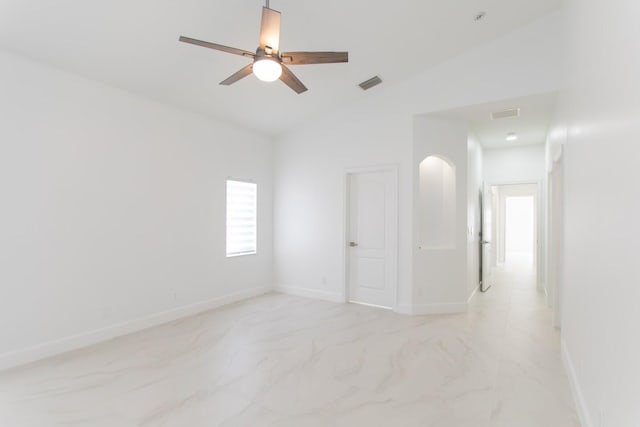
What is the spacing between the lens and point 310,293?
5719 millimetres

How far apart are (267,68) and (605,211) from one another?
2.39 m

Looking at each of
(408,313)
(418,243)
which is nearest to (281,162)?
(418,243)

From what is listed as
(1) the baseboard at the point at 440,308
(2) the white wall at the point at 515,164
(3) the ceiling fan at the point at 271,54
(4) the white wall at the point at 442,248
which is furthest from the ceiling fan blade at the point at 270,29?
(2) the white wall at the point at 515,164

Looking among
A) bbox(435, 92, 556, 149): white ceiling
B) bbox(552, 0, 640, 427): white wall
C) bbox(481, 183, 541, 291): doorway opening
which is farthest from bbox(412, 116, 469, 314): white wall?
bbox(552, 0, 640, 427): white wall

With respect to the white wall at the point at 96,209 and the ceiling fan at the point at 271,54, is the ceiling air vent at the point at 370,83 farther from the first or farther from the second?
the white wall at the point at 96,209

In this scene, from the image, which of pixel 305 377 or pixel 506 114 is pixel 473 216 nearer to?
pixel 506 114

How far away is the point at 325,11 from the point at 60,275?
3.76m

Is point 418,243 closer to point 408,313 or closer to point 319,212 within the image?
point 408,313

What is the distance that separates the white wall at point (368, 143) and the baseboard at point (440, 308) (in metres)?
0.16

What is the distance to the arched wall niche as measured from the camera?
4.91 m

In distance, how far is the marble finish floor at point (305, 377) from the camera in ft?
7.66

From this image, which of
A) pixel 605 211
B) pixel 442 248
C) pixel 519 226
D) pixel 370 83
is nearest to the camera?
pixel 605 211

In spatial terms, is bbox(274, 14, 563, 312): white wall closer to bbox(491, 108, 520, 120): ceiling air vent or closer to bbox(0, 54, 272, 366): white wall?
bbox(491, 108, 520, 120): ceiling air vent

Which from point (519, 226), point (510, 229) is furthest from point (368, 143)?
point (519, 226)
